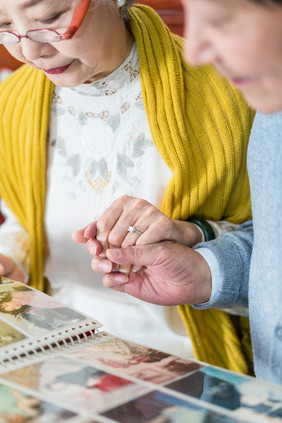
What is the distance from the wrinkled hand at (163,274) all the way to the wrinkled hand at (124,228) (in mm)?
20

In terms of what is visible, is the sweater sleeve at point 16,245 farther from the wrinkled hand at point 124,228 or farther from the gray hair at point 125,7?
the gray hair at point 125,7

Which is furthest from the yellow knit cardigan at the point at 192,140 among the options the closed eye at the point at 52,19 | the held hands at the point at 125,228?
the closed eye at the point at 52,19

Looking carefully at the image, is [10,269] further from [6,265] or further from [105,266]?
[105,266]

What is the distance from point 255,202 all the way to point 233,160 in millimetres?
217

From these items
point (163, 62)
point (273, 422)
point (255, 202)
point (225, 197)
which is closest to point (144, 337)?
point (225, 197)

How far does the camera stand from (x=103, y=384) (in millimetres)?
626

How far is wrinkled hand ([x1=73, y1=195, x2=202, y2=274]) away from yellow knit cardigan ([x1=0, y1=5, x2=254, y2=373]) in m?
0.13

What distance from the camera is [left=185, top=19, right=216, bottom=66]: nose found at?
0.50 m

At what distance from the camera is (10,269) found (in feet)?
3.98

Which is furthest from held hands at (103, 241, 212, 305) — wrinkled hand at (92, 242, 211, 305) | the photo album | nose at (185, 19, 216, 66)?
nose at (185, 19, 216, 66)

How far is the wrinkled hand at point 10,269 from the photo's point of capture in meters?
1.19

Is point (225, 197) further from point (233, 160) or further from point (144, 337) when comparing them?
point (144, 337)

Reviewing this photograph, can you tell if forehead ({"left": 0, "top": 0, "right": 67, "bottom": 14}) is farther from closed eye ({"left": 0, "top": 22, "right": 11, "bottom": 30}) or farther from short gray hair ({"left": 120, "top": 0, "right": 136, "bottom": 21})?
short gray hair ({"left": 120, "top": 0, "right": 136, "bottom": 21})

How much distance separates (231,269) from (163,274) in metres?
0.11
